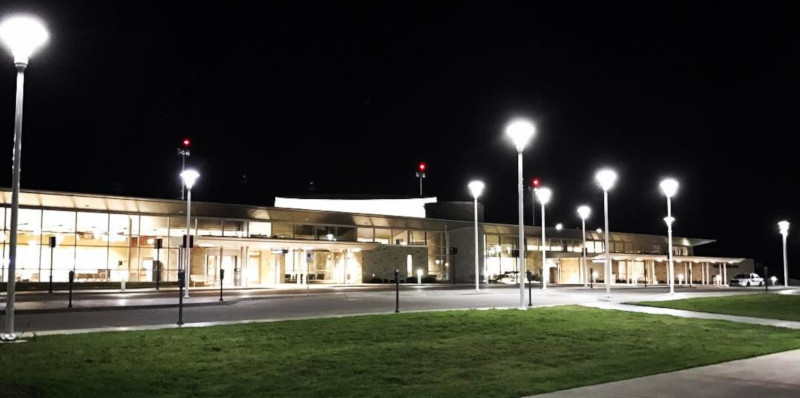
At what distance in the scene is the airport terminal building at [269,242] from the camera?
44.0m

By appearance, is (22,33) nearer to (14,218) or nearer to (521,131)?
(14,218)

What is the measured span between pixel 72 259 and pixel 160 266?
17.3 feet

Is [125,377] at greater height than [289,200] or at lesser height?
lesser

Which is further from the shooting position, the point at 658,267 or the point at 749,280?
the point at 658,267

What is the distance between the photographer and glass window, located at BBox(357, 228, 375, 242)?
59409mm

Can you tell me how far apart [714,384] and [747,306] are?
19.6 m

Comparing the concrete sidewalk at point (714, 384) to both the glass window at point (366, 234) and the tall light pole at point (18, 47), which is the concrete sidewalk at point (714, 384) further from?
the glass window at point (366, 234)

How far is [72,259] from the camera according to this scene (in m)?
45.0

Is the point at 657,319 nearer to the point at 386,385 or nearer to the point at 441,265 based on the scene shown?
the point at 386,385

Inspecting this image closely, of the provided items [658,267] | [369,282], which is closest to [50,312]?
[369,282]

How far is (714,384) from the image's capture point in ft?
33.4

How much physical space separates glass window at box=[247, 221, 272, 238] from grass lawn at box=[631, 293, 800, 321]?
3098cm

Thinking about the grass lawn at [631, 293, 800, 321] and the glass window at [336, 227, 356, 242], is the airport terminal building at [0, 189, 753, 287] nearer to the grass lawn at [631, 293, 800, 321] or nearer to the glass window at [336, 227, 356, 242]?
the glass window at [336, 227, 356, 242]

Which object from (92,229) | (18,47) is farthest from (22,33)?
(92,229)
